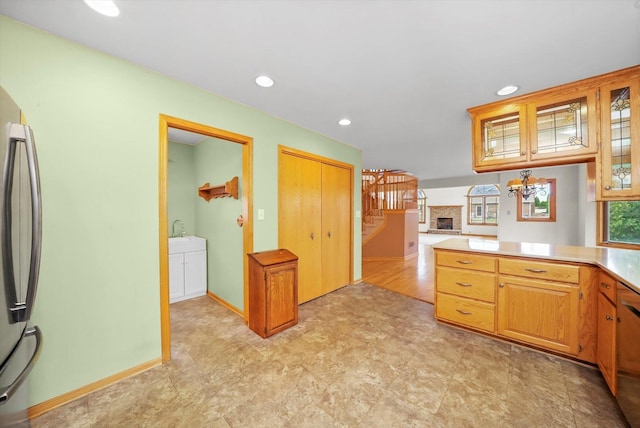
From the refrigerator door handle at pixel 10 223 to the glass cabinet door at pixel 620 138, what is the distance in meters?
3.84

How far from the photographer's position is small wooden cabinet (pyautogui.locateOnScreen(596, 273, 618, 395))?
1533 mm

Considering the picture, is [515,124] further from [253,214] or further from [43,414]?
[43,414]

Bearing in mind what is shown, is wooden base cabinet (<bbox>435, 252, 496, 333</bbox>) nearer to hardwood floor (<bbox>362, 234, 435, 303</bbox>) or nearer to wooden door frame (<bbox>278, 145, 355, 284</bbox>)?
hardwood floor (<bbox>362, 234, 435, 303</bbox>)

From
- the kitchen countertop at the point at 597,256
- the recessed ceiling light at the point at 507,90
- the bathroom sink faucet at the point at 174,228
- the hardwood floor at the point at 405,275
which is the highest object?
the recessed ceiling light at the point at 507,90

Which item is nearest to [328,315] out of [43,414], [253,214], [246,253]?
[246,253]

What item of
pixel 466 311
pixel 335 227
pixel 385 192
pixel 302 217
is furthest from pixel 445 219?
pixel 302 217

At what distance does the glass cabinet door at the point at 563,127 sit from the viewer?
6.50ft

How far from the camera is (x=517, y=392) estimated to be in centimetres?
163

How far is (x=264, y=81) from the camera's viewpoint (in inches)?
80.2

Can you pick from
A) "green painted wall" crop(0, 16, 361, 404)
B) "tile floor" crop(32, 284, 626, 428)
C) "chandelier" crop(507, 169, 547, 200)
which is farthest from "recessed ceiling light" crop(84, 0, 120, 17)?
"chandelier" crop(507, 169, 547, 200)

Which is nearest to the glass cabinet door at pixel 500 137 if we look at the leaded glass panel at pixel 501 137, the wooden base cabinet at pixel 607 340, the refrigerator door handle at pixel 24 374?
the leaded glass panel at pixel 501 137

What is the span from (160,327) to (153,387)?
0.43 m

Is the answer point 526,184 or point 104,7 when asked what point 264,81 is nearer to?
point 104,7

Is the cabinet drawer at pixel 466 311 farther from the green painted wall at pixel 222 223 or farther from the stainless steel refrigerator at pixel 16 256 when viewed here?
the stainless steel refrigerator at pixel 16 256
